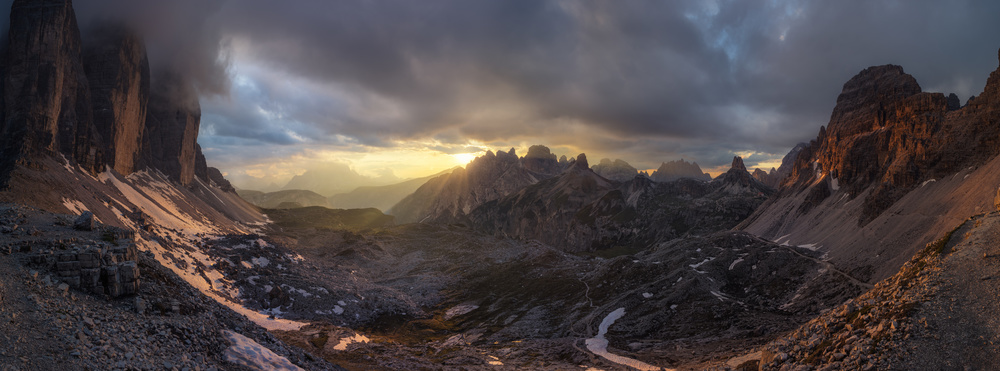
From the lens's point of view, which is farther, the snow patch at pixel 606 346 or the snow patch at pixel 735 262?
the snow patch at pixel 735 262

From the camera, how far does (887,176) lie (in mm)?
98938

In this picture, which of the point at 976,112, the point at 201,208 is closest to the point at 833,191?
the point at 976,112

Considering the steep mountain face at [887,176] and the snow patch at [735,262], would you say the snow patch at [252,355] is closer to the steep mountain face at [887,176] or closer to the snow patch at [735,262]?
the snow patch at [735,262]

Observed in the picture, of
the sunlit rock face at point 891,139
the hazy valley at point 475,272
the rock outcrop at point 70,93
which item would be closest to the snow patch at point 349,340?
the hazy valley at point 475,272

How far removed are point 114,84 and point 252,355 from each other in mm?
136544

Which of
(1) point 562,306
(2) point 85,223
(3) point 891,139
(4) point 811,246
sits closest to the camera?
(2) point 85,223

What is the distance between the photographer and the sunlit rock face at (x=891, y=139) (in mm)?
82438

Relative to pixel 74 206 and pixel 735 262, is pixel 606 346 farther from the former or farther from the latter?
pixel 74 206

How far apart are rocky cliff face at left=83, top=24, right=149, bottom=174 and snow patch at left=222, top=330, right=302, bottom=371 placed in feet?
411

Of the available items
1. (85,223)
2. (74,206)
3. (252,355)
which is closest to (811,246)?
(252,355)

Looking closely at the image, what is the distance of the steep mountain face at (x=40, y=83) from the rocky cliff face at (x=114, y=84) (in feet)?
68.8

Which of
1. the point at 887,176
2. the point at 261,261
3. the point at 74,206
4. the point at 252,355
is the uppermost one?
the point at 887,176

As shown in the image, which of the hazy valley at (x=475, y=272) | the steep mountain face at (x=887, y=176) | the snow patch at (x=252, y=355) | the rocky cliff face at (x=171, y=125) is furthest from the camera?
the rocky cliff face at (x=171, y=125)

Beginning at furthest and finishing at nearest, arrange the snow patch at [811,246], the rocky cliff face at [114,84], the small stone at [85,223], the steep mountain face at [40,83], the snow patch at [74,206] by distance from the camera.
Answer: the rocky cliff face at [114,84], the snow patch at [811,246], the steep mountain face at [40,83], the snow patch at [74,206], the small stone at [85,223]
